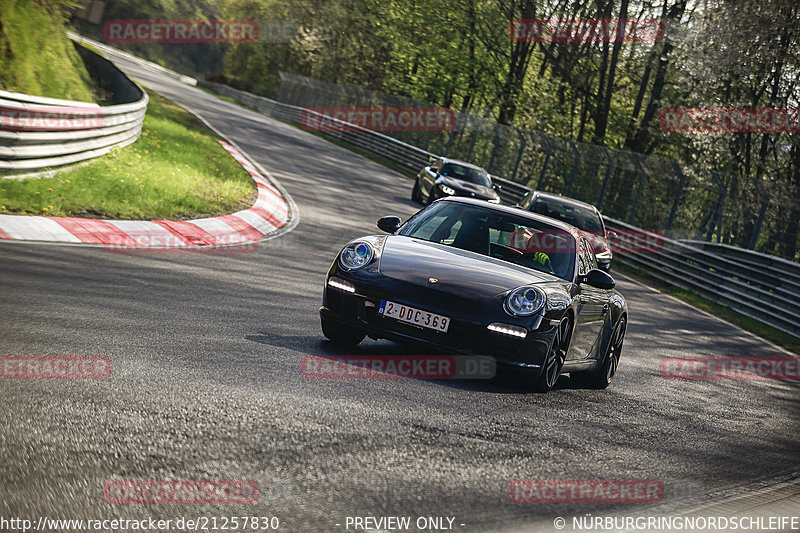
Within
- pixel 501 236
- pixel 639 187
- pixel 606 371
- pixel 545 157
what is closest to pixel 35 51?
pixel 501 236

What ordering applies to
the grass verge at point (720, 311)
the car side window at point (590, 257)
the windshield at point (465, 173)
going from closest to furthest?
the car side window at point (590, 257)
the grass verge at point (720, 311)
the windshield at point (465, 173)

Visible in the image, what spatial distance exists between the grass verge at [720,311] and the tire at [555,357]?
1148cm

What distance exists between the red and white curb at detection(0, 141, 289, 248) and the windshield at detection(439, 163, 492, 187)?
8654 mm

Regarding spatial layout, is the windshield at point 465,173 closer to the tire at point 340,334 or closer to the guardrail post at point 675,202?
the guardrail post at point 675,202

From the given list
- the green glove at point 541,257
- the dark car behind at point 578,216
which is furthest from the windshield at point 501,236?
the dark car behind at point 578,216

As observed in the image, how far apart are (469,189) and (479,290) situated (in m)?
18.3

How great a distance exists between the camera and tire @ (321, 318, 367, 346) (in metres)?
7.43

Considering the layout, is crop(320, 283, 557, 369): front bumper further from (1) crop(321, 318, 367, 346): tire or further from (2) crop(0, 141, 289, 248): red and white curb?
(2) crop(0, 141, 289, 248): red and white curb

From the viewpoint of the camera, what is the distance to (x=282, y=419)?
4914mm

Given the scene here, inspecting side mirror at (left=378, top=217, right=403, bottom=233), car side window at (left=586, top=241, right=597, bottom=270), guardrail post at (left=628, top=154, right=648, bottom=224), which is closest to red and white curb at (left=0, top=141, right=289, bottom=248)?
side mirror at (left=378, top=217, right=403, bottom=233)

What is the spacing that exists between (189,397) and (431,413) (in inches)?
→ 57.8

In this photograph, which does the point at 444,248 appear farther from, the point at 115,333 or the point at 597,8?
the point at 597,8

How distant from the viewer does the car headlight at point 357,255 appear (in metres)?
7.14

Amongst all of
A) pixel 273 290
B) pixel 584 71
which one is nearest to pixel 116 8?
pixel 584 71
